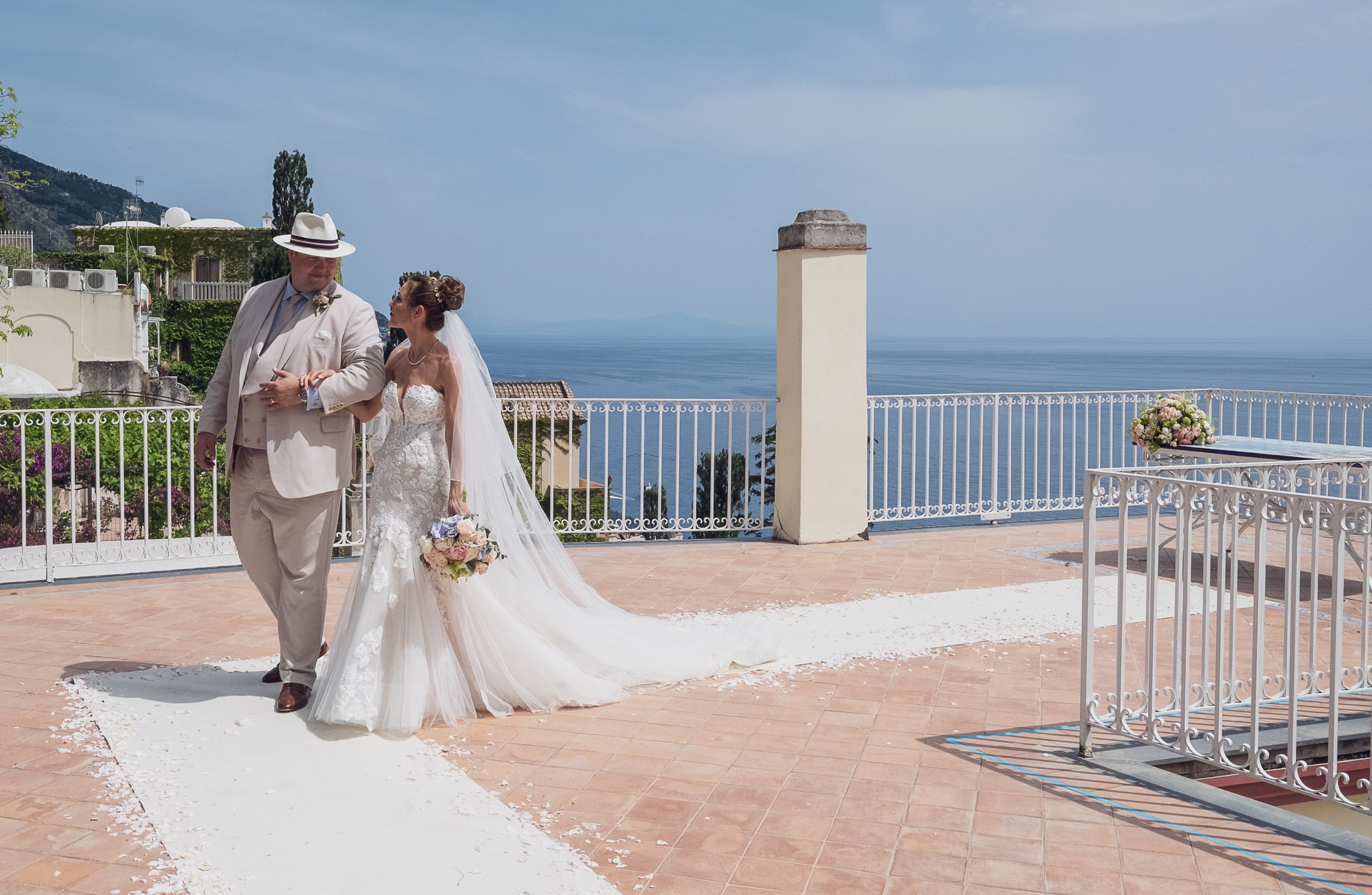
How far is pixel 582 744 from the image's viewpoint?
423cm

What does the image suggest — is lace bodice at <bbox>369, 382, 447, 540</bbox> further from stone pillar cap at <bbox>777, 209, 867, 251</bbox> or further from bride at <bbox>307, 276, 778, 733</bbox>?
stone pillar cap at <bbox>777, 209, 867, 251</bbox>

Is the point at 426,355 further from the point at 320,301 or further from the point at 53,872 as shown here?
the point at 53,872

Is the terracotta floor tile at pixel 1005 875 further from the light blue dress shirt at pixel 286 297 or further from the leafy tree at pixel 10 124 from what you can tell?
the leafy tree at pixel 10 124

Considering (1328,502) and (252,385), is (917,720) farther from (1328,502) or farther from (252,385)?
(252,385)

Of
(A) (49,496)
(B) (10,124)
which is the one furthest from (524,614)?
(B) (10,124)

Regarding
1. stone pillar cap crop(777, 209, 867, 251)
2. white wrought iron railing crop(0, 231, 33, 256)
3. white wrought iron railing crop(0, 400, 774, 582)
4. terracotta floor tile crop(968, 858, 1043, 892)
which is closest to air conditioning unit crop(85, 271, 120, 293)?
white wrought iron railing crop(0, 231, 33, 256)

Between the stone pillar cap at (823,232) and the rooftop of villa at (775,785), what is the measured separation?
397 cm

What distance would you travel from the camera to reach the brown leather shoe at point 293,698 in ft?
14.7

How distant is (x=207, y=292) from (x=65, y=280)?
13816 mm

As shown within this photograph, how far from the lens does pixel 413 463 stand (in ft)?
15.0

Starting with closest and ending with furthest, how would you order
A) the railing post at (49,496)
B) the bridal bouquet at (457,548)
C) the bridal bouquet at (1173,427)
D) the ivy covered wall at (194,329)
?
the bridal bouquet at (457,548) < the railing post at (49,496) < the bridal bouquet at (1173,427) < the ivy covered wall at (194,329)

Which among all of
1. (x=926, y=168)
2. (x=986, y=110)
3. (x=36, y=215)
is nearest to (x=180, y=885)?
(x=986, y=110)

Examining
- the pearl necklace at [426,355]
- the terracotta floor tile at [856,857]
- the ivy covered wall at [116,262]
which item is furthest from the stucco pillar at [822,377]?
the ivy covered wall at [116,262]

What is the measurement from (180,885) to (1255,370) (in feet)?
429
